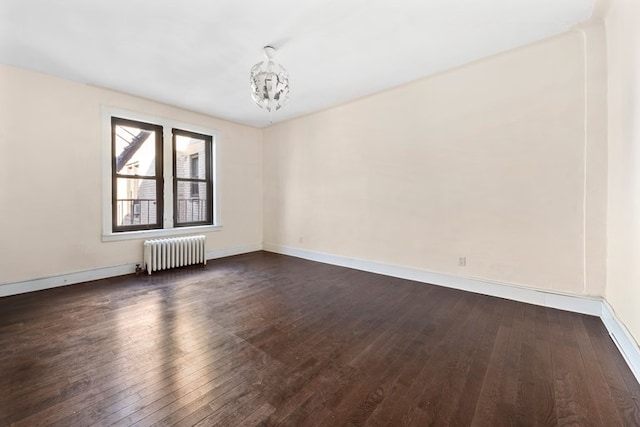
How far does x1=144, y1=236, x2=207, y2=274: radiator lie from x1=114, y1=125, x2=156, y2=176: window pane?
1.19m

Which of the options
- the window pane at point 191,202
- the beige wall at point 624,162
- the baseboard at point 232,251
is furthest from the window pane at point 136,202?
the beige wall at point 624,162

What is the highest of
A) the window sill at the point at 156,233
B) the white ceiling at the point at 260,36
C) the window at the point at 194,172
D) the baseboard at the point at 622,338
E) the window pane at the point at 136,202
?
the white ceiling at the point at 260,36

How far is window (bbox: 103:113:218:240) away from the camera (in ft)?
13.4

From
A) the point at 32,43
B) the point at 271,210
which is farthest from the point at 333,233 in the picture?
the point at 32,43

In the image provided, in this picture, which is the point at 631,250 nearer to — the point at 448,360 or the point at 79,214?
the point at 448,360

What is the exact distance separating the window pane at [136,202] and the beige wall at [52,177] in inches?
12.3

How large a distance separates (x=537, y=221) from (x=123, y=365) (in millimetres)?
3960

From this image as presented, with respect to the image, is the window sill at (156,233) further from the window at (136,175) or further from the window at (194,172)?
the window at (194,172)

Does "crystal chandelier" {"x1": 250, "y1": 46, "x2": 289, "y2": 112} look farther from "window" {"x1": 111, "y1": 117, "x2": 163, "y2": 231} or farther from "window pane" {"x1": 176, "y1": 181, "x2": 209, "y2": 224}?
"window pane" {"x1": 176, "y1": 181, "x2": 209, "y2": 224}

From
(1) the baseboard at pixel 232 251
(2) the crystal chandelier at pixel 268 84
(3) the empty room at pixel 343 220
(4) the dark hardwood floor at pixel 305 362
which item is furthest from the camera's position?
(1) the baseboard at pixel 232 251

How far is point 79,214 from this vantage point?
3660 millimetres

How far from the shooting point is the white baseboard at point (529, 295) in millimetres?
1917

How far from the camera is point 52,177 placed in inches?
135

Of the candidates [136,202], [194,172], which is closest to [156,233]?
[136,202]
